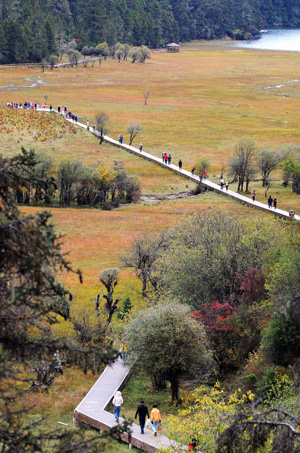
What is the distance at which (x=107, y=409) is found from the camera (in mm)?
20547

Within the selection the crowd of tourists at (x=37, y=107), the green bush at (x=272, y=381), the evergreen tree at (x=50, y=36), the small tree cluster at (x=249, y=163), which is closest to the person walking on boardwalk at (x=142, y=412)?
the green bush at (x=272, y=381)

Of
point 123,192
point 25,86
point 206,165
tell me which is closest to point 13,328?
point 123,192

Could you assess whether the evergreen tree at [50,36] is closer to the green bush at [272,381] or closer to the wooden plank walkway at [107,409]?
the wooden plank walkway at [107,409]

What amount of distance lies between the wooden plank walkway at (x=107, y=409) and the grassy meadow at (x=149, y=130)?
0.65 metres

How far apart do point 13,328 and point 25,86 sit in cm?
11563

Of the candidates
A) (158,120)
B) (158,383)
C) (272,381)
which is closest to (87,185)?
(158,383)

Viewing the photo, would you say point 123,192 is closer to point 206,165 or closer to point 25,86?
point 206,165

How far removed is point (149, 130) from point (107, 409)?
69.6 meters

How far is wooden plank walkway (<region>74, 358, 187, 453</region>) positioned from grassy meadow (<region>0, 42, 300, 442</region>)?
652mm

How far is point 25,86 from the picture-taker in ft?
388

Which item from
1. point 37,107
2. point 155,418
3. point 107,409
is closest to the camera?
point 155,418

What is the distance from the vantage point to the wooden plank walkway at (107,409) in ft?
58.4

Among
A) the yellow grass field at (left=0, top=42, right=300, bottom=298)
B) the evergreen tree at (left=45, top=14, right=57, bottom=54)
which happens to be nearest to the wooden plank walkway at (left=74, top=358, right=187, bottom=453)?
the yellow grass field at (left=0, top=42, right=300, bottom=298)

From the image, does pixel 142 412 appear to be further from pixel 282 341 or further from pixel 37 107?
pixel 37 107
